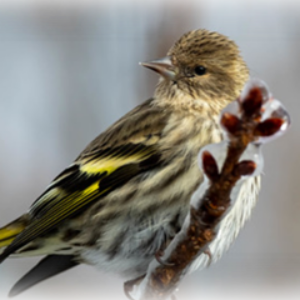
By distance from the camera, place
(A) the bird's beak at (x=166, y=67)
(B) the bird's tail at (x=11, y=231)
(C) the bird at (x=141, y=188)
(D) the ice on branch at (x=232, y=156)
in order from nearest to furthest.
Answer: (D) the ice on branch at (x=232, y=156) < (C) the bird at (x=141, y=188) < (B) the bird's tail at (x=11, y=231) < (A) the bird's beak at (x=166, y=67)

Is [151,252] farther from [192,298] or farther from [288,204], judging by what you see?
[288,204]

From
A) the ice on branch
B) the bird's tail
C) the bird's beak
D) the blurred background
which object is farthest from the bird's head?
the blurred background

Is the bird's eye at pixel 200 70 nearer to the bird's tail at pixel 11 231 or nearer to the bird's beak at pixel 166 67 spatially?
the bird's beak at pixel 166 67

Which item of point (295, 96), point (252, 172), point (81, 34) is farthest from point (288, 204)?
point (252, 172)

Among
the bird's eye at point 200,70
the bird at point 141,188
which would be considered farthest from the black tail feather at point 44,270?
the bird's eye at point 200,70

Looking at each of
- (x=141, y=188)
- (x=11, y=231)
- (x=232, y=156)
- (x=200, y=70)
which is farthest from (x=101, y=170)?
(x=232, y=156)

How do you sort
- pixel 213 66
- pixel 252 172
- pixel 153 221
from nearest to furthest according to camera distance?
pixel 252 172 < pixel 153 221 < pixel 213 66
